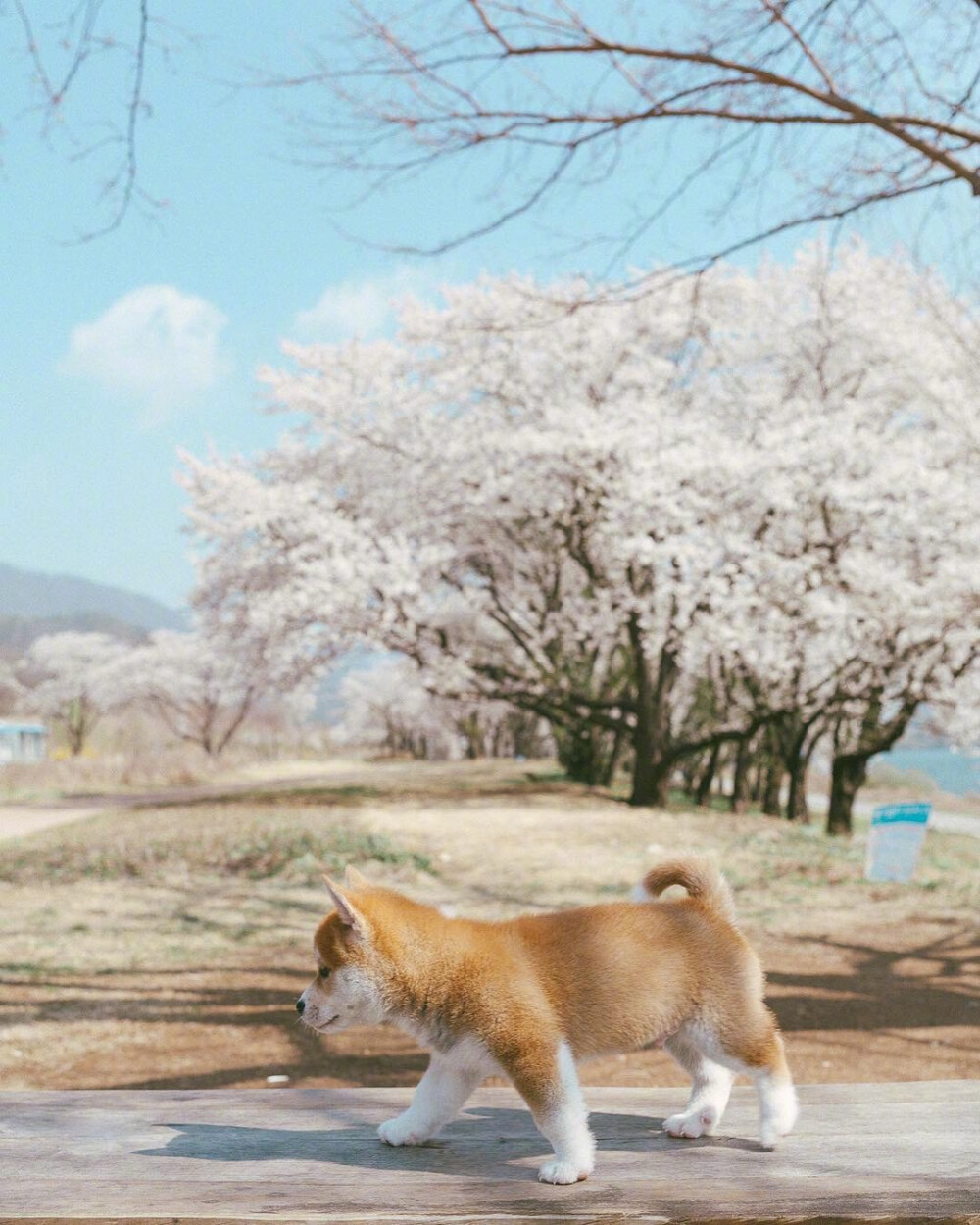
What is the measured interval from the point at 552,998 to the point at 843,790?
51.6ft

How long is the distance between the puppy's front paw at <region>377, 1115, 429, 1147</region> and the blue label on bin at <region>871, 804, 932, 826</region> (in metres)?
9.08

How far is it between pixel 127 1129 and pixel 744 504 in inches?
624

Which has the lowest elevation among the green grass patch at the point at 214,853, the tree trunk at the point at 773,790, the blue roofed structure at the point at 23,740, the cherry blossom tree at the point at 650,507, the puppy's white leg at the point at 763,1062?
the blue roofed structure at the point at 23,740

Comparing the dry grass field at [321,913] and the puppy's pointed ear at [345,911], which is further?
the dry grass field at [321,913]

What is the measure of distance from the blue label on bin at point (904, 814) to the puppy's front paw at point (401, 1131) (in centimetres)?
908

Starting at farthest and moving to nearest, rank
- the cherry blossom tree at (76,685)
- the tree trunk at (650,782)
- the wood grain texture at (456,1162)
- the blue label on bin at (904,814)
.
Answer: the cherry blossom tree at (76,685) → the tree trunk at (650,782) → the blue label on bin at (904,814) → the wood grain texture at (456,1162)

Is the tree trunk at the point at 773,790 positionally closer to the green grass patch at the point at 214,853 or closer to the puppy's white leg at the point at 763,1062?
the green grass patch at the point at 214,853

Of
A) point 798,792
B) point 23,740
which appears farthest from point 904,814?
point 23,740

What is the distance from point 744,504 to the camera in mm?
17281

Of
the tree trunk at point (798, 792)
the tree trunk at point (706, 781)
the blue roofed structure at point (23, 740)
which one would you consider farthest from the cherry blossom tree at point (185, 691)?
the tree trunk at point (798, 792)

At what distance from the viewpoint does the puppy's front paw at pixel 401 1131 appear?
7.64 feet

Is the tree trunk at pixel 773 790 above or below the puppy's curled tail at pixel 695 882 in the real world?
below

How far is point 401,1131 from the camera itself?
233cm

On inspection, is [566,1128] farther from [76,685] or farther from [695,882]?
[76,685]
